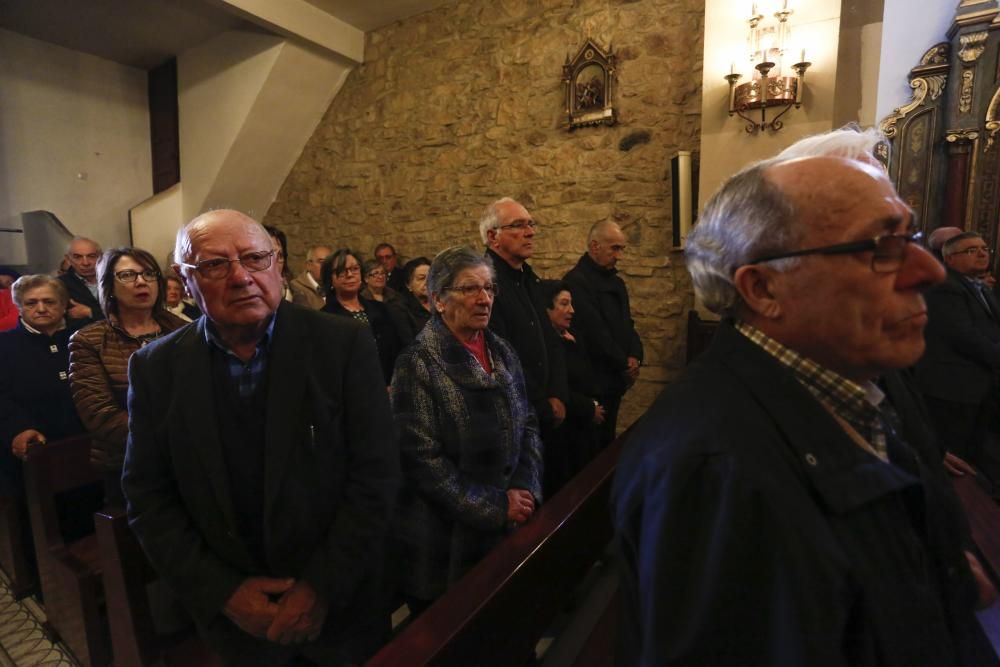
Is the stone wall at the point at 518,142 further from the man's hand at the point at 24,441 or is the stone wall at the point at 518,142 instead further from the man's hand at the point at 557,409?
the man's hand at the point at 24,441

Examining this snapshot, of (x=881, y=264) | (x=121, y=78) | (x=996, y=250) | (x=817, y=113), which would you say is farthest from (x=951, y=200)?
(x=121, y=78)

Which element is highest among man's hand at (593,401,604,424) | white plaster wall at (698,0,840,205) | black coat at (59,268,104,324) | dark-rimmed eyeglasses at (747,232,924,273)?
white plaster wall at (698,0,840,205)

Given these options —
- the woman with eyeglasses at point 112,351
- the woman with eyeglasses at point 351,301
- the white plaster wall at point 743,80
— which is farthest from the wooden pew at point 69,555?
the white plaster wall at point 743,80

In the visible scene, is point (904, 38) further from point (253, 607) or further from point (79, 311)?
point (79, 311)

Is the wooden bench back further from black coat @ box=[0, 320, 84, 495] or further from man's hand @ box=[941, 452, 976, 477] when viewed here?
man's hand @ box=[941, 452, 976, 477]

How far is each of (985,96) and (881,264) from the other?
3600 millimetres

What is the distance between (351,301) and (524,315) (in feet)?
3.83

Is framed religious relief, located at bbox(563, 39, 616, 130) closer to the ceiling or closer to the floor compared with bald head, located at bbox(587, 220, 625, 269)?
closer to the ceiling

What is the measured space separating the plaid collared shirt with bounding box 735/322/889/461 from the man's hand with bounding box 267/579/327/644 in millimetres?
1142

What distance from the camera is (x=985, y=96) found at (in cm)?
309

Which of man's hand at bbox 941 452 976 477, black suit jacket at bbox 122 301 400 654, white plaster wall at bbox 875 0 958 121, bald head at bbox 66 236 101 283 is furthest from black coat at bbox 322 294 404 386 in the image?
white plaster wall at bbox 875 0 958 121

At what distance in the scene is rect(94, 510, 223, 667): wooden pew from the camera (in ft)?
4.33

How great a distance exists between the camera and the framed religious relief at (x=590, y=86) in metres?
4.19

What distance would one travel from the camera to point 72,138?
18.5ft
